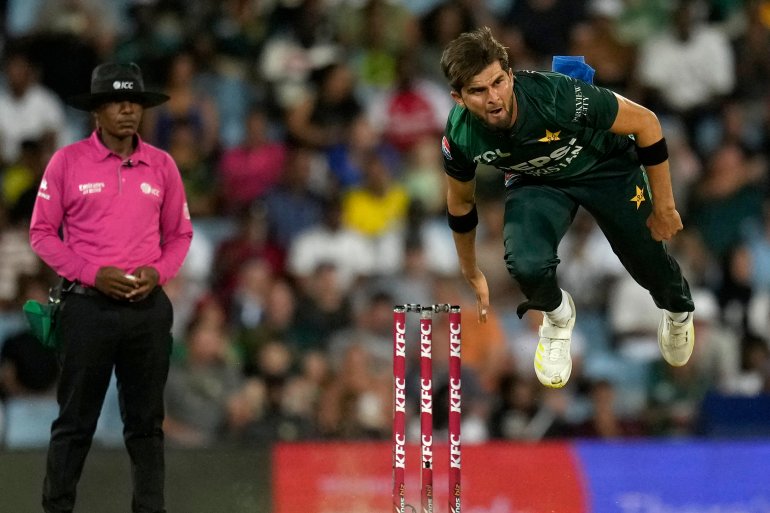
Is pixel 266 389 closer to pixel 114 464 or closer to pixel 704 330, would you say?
pixel 114 464

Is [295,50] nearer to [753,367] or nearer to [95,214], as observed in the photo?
[753,367]

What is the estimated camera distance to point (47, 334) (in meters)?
5.98

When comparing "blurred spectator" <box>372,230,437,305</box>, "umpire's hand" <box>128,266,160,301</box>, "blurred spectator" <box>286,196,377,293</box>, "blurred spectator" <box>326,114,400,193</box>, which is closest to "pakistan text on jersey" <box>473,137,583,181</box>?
"umpire's hand" <box>128,266,160,301</box>

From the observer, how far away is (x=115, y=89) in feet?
19.5

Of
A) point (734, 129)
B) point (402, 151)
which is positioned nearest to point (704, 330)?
point (734, 129)

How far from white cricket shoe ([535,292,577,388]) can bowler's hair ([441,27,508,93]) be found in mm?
1328

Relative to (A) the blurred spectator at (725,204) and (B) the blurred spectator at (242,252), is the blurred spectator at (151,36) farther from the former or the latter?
(A) the blurred spectator at (725,204)

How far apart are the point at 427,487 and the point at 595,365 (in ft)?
12.9

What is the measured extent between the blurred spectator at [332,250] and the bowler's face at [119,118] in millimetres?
3569

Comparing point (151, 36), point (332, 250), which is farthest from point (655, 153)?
point (151, 36)

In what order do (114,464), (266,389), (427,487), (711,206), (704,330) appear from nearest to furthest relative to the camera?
(427,487), (114,464), (266,389), (704,330), (711,206)

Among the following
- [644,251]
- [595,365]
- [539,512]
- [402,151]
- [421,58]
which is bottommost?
[539,512]

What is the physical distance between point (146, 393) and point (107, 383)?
170mm

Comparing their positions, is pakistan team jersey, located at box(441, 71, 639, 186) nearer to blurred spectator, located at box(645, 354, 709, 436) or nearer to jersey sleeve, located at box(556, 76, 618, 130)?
jersey sleeve, located at box(556, 76, 618, 130)
